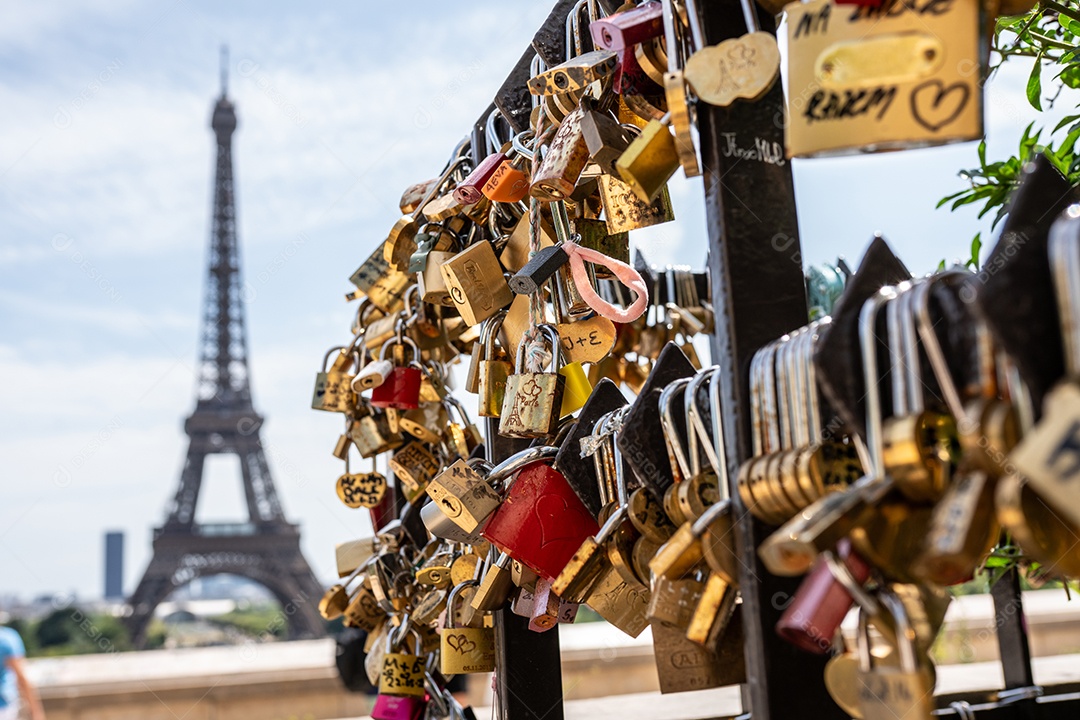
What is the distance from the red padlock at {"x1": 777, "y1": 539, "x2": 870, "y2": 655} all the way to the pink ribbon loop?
1.50ft

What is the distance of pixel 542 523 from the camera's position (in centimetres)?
105

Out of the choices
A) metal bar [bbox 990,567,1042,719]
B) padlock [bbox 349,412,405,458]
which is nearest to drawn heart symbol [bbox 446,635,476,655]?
padlock [bbox 349,412,405,458]

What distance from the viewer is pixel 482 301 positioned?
1.24 meters

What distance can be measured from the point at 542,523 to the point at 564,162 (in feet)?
1.21

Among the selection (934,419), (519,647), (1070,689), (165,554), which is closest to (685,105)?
(934,419)

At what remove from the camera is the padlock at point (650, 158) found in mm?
802

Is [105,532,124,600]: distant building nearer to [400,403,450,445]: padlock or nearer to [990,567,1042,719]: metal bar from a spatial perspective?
[400,403,450,445]: padlock

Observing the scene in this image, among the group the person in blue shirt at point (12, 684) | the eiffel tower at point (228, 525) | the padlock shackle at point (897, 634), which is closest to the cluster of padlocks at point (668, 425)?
the padlock shackle at point (897, 634)

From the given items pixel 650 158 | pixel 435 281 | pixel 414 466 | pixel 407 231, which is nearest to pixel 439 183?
pixel 407 231

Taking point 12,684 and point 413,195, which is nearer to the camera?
point 413,195

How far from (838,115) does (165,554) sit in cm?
1778

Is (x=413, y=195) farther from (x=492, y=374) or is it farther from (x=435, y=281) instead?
(x=492, y=374)

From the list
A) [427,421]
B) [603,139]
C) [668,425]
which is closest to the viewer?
[668,425]

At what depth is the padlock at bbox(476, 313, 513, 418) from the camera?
48.6 inches
